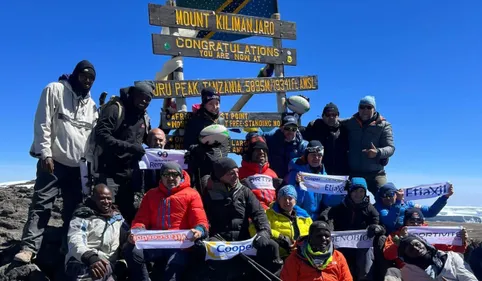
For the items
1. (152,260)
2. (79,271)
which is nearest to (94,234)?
(79,271)

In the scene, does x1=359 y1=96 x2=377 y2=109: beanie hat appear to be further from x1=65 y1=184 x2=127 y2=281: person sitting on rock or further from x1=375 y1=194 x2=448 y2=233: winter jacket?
x1=65 y1=184 x2=127 y2=281: person sitting on rock

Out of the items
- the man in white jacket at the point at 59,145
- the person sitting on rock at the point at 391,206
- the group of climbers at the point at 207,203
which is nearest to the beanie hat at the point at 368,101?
the group of climbers at the point at 207,203

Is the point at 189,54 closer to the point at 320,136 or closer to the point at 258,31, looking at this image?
the point at 258,31

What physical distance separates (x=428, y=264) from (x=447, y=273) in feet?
0.97

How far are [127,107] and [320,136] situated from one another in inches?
163

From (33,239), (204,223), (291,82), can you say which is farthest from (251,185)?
(291,82)

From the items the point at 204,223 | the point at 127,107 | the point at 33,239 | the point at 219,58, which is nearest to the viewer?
the point at 204,223

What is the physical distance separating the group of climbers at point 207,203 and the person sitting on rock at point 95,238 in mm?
15

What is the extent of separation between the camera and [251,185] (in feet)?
25.3

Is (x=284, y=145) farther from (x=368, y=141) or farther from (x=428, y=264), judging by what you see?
(x=428, y=264)

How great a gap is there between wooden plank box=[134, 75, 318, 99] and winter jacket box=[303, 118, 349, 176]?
2.17 meters

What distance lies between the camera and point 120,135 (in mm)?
7504

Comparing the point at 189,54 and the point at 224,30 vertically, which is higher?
the point at 224,30

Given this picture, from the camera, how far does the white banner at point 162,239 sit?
5.97 meters
